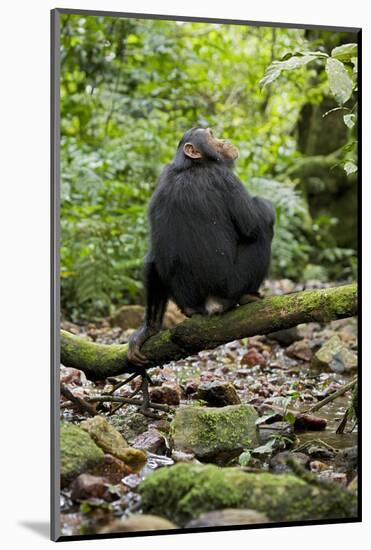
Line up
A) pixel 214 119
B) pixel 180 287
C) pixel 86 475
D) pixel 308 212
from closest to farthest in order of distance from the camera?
pixel 86 475, pixel 180 287, pixel 214 119, pixel 308 212

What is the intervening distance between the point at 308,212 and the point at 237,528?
8987mm

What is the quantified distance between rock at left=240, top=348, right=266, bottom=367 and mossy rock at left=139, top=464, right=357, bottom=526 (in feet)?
10.8

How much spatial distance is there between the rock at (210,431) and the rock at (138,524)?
2.57 feet

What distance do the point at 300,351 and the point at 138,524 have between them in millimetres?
4401

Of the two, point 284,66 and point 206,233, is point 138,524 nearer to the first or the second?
point 206,233

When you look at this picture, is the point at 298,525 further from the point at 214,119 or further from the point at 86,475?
the point at 214,119

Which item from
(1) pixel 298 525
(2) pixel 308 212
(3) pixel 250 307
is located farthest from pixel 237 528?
(2) pixel 308 212

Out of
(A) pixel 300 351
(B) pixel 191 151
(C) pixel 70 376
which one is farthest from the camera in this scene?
(A) pixel 300 351

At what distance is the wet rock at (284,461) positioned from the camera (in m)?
5.52

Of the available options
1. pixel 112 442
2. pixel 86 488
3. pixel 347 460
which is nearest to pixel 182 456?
pixel 112 442

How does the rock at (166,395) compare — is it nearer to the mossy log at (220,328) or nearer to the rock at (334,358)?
the mossy log at (220,328)

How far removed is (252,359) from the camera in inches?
335

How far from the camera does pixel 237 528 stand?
16.6ft

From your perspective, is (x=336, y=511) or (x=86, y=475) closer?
(x=86, y=475)
